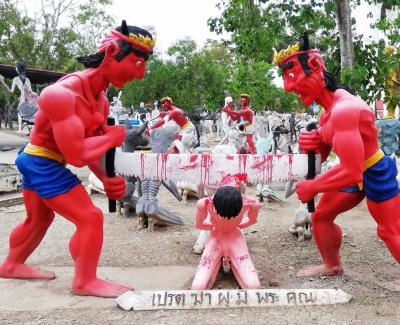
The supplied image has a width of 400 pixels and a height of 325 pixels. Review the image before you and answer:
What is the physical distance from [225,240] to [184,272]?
62 centimetres

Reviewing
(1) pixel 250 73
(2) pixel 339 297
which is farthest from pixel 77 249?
(1) pixel 250 73

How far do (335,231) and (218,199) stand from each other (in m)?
1.06

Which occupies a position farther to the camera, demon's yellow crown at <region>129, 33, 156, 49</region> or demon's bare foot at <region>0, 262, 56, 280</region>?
demon's bare foot at <region>0, 262, 56, 280</region>

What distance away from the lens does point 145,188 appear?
6.07 metres

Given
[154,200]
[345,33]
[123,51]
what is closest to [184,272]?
[154,200]

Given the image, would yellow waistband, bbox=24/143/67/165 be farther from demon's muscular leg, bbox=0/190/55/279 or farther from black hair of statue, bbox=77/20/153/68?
black hair of statue, bbox=77/20/153/68

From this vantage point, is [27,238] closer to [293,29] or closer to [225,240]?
[225,240]

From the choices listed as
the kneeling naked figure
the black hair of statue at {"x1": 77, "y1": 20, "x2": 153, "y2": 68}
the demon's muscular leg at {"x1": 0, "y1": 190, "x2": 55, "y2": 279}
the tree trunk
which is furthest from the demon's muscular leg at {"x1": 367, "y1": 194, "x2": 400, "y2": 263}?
the tree trunk

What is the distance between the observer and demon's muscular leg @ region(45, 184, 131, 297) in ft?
12.0

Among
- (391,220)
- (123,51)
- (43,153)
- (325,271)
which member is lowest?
(325,271)

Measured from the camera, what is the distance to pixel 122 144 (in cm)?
377

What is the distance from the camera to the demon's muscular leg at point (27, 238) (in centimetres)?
396

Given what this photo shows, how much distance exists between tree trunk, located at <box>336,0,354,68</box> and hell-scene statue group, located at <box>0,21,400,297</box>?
320cm

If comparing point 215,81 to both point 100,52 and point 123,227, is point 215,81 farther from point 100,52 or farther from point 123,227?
point 100,52
